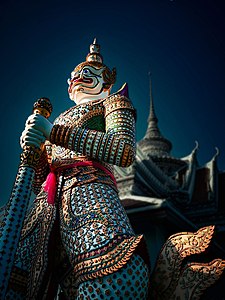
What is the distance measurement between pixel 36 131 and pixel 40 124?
5cm

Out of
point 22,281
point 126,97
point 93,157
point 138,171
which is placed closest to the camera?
point 22,281

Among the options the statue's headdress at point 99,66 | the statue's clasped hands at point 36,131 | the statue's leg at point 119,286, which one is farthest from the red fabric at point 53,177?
the statue's headdress at point 99,66

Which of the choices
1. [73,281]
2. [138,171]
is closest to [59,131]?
[73,281]

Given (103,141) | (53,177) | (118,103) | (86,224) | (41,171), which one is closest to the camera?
(86,224)

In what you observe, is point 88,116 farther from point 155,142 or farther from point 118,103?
point 155,142

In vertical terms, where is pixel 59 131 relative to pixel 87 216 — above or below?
above

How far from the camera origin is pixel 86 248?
162 cm

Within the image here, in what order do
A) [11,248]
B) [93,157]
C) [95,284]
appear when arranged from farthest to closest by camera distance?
[93,157] → [11,248] → [95,284]

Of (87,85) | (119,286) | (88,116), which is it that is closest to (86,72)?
(87,85)

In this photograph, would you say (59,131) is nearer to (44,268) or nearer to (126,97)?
(126,97)

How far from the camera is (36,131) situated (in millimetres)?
1971

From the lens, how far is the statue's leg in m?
1.49

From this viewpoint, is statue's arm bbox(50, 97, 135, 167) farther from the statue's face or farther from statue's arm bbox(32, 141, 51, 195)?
the statue's face

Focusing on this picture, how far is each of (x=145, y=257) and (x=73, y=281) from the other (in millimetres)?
437
